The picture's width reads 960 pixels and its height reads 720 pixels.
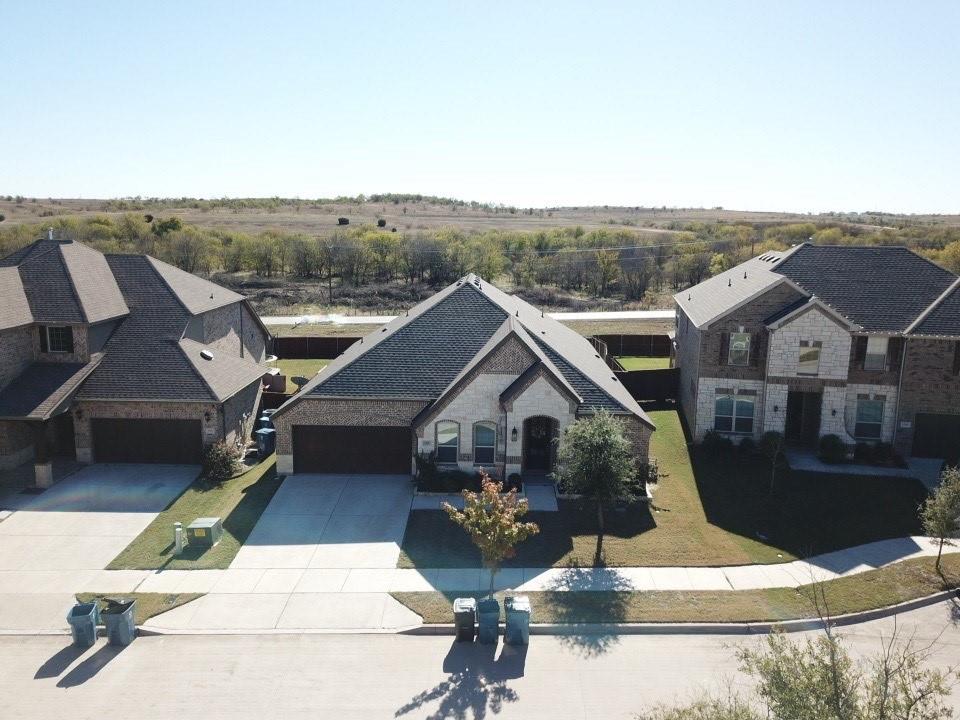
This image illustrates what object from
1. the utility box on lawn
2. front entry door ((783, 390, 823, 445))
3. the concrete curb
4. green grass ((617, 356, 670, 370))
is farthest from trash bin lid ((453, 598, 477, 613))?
green grass ((617, 356, 670, 370))

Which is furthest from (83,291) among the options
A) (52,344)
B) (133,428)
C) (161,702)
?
(161,702)

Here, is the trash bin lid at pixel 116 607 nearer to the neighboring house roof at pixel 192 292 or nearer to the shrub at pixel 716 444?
the neighboring house roof at pixel 192 292

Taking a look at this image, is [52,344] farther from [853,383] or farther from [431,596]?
[853,383]

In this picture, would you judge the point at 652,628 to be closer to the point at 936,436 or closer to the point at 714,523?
the point at 714,523

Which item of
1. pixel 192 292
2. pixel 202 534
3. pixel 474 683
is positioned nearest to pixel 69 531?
pixel 202 534

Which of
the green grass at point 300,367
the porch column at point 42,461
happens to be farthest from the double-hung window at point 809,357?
the porch column at point 42,461
